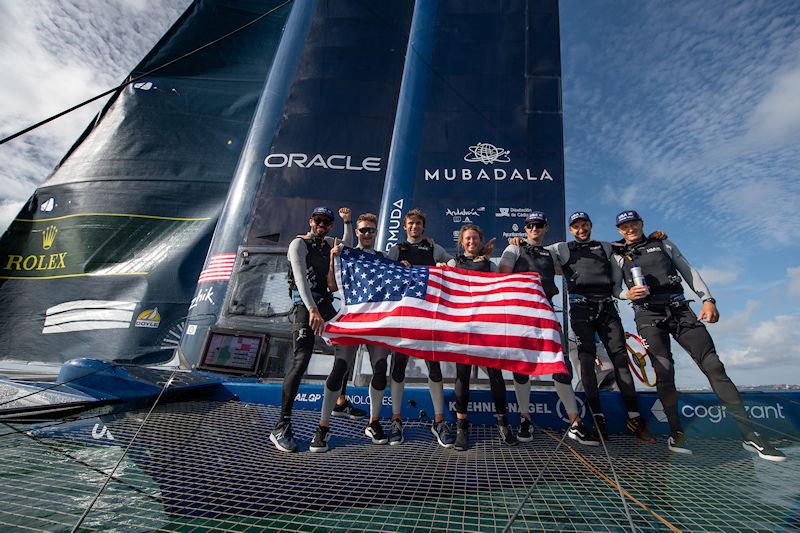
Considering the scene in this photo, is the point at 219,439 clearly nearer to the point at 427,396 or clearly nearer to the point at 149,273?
the point at 427,396

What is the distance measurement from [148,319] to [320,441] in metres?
9.58

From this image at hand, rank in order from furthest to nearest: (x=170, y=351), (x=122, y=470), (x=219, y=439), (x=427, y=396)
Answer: (x=170, y=351), (x=427, y=396), (x=219, y=439), (x=122, y=470)

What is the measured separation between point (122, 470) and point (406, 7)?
42.6ft

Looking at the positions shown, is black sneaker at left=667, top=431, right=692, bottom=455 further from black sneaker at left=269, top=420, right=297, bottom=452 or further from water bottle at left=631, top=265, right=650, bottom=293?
black sneaker at left=269, top=420, right=297, bottom=452

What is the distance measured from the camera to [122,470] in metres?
2.43

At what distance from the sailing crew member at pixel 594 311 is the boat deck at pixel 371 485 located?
40 cm

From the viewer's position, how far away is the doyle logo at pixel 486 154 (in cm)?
827

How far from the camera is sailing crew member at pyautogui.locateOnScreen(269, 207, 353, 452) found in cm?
309

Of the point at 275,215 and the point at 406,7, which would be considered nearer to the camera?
the point at 275,215

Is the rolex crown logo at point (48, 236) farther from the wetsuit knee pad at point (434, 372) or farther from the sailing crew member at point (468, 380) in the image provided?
the wetsuit knee pad at point (434, 372)

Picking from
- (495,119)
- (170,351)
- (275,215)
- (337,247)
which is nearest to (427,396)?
(337,247)

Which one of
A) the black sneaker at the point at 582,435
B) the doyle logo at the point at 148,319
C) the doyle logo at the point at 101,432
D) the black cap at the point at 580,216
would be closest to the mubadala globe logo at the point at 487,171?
the black cap at the point at 580,216

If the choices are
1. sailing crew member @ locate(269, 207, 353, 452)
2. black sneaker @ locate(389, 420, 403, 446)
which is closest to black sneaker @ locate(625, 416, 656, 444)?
black sneaker @ locate(389, 420, 403, 446)

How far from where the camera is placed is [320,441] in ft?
9.79
